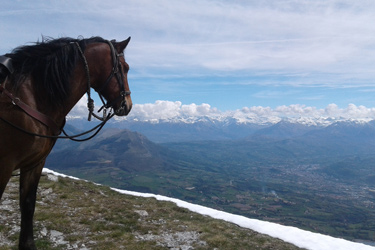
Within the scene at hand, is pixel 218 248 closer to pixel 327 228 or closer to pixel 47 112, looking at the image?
pixel 47 112

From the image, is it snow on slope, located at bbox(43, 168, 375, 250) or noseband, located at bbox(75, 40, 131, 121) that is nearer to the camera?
noseband, located at bbox(75, 40, 131, 121)

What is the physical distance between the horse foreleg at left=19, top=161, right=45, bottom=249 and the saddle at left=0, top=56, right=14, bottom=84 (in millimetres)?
2068

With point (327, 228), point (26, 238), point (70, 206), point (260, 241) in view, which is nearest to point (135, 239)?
point (26, 238)

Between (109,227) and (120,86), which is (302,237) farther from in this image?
(120,86)

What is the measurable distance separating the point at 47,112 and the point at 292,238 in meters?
12.8

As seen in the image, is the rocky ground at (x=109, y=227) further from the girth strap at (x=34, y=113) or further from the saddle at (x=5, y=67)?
the saddle at (x=5, y=67)

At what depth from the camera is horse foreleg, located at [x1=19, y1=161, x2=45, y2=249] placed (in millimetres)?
5832

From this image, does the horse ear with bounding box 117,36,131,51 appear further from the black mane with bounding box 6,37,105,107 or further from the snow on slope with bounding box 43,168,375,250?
the snow on slope with bounding box 43,168,375,250

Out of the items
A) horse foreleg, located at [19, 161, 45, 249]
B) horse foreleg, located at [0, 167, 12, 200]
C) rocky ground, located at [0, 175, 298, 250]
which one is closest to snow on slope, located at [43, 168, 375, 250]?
rocky ground, located at [0, 175, 298, 250]

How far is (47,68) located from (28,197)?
3230 millimetres

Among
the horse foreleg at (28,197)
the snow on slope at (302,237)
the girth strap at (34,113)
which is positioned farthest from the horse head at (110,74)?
the snow on slope at (302,237)

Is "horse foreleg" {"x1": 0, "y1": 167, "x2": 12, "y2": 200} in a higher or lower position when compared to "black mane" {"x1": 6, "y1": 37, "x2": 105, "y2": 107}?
lower

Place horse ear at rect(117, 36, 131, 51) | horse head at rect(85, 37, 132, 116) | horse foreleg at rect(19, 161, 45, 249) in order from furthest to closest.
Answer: horse ear at rect(117, 36, 131, 51) < horse foreleg at rect(19, 161, 45, 249) < horse head at rect(85, 37, 132, 116)

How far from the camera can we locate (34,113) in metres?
4.86
